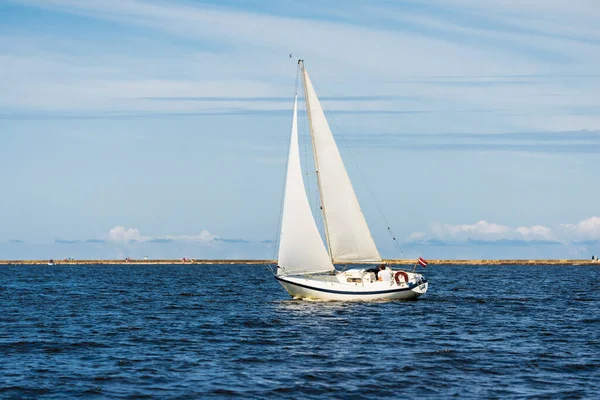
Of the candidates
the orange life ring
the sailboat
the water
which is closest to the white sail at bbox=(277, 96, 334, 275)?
the sailboat

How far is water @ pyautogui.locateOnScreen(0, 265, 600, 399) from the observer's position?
27.6 metres

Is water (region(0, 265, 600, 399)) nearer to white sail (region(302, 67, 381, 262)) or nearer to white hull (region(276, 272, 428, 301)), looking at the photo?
white hull (region(276, 272, 428, 301))

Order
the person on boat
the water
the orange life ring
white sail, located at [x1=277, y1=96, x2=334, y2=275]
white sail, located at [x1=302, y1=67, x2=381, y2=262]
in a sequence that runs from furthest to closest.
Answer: the orange life ring, the person on boat, white sail, located at [x1=302, y1=67, x2=381, y2=262], white sail, located at [x1=277, y1=96, x2=334, y2=275], the water

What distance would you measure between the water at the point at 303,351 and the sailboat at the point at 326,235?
1369mm

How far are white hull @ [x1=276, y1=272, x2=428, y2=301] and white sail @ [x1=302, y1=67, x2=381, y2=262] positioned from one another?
218 centimetres

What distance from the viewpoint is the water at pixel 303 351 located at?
2758 centimetres

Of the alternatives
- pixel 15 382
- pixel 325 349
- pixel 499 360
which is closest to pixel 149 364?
pixel 15 382

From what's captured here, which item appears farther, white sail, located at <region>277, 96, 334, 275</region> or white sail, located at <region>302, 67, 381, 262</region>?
white sail, located at <region>302, 67, 381, 262</region>

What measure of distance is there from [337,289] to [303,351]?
18.9 metres

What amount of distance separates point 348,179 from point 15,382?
31874 mm

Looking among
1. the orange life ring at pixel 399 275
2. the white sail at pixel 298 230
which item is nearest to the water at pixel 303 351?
the orange life ring at pixel 399 275

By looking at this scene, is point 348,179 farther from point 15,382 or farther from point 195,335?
point 15,382

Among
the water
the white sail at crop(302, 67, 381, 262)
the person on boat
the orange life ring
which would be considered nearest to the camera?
the water

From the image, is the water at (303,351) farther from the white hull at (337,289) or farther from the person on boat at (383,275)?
the person on boat at (383,275)
